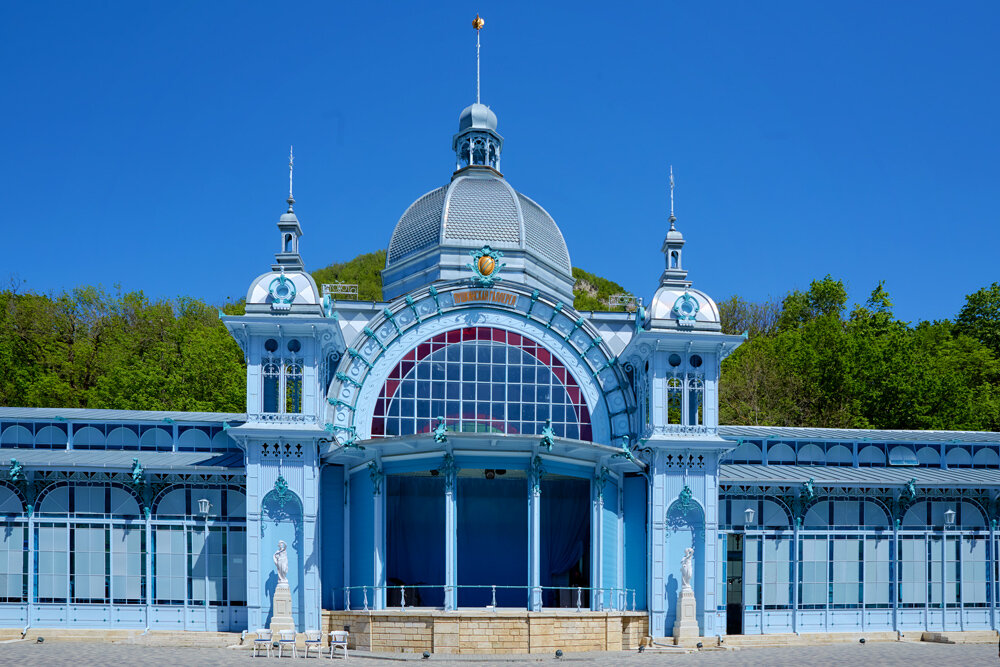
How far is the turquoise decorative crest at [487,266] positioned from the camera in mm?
31222

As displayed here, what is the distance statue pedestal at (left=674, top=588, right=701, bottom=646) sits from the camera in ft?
93.6

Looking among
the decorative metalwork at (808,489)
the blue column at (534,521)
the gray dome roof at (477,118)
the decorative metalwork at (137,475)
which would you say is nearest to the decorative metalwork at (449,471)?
the blue column at (534,521)

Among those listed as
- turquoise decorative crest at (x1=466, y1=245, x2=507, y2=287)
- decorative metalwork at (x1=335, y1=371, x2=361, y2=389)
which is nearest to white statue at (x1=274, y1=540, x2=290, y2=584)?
decorative metalwork at (x1=335, y1=371, x2=361, y2=389)

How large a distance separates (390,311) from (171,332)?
3209 centimetres

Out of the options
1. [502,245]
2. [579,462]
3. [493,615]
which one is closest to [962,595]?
[579,462]

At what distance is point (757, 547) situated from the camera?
102 feet

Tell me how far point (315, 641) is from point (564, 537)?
9148 millimetres

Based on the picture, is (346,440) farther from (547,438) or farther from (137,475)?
(547,438)

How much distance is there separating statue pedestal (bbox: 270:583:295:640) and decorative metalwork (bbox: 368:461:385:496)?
3.48 m

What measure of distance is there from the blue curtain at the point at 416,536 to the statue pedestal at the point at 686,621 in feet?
23.3

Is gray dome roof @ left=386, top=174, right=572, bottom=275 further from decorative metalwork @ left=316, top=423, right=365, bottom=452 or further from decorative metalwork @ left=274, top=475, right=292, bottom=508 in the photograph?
decorative metalwork @ left=274, top=475, right=292, bottom=508

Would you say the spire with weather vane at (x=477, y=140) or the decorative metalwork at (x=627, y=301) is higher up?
the spire with weather vane at (x=477, y=140)

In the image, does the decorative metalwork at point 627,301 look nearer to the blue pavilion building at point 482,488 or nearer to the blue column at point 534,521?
the blue pavilion building at point 482,488

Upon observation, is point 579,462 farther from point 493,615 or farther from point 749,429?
point 749,429
